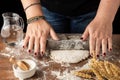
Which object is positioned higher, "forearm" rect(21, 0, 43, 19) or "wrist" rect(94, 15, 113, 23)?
"forearm" rect(21, 0, 43, 19)

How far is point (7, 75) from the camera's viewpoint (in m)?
0.95

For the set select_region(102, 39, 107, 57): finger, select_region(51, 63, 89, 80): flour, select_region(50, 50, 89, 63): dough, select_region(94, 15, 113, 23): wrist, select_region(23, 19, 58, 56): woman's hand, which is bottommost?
select_region(51, 63, 89, 80): flour

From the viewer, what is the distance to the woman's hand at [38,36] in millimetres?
1048

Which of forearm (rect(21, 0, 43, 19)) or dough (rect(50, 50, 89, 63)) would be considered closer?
dough (rect(50, 50, 89, 63))

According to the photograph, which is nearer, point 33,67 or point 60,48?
point 33,67

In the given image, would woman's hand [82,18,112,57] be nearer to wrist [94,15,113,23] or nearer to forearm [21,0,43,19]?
wrist [94,15,113,23]

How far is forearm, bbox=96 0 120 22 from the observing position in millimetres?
1108

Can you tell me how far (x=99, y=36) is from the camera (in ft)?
3.49

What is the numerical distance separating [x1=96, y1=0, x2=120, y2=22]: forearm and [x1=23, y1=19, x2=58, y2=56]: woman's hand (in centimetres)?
21

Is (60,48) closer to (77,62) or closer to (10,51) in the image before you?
(77,62)

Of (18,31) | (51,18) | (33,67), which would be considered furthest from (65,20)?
(33,67)

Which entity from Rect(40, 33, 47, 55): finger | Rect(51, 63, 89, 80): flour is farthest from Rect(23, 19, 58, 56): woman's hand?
Rect(51, 63, 89, 80): flour

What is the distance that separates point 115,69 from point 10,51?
43 centimetres

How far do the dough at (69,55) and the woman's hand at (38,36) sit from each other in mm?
52
